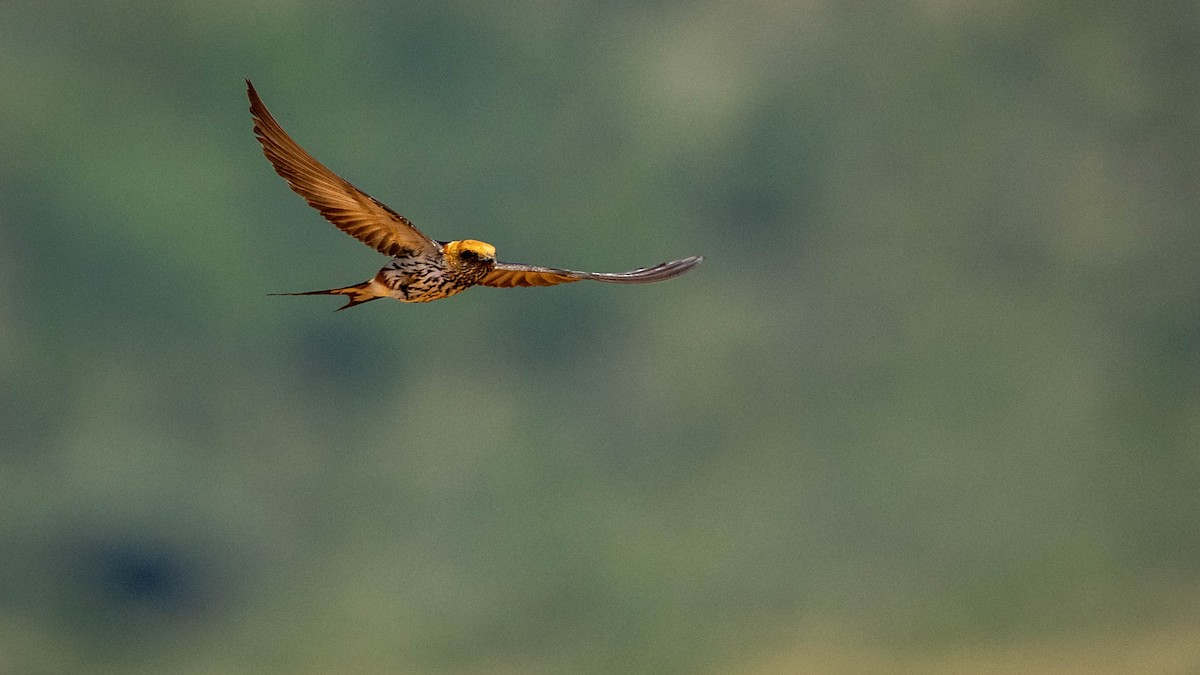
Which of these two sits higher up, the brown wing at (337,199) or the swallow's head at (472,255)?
the brown wing at (337,199)

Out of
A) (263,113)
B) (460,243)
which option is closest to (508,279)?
(460,243)

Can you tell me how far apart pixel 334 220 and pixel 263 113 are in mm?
121

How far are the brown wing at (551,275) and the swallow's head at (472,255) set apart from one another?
1 cm

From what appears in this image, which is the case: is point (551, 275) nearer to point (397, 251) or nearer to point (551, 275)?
point (551, 275)

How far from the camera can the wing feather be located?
0.70 meters

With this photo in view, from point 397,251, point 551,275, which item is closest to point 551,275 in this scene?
point 551,275

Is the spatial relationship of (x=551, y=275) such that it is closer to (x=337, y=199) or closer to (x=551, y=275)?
(x=551, y=275)

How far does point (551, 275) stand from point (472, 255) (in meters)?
0.05

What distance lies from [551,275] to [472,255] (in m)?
0.05

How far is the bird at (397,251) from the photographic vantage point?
70cm

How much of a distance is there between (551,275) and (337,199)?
0.14 metres

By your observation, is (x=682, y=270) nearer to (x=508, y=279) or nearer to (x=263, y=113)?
(x=508, y=279)

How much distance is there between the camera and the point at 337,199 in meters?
0.75

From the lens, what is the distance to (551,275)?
0.75 metres
